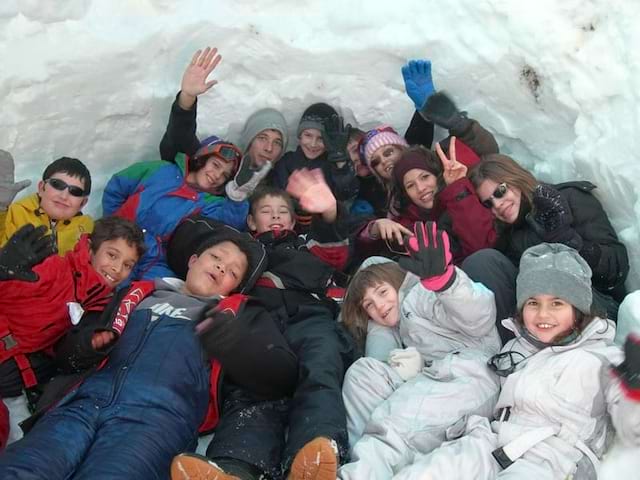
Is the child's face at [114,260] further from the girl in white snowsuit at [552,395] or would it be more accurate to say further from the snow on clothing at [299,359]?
the girl in white snowsuit at [552,395]

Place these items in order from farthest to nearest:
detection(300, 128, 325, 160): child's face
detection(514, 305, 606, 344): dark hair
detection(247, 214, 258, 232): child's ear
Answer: detection(300, 128, 325, 160): child's face < detection(247, 214, 258, 232): child's ear < detection(514, 305, 606, 344): dark hair

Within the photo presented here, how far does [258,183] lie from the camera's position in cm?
412

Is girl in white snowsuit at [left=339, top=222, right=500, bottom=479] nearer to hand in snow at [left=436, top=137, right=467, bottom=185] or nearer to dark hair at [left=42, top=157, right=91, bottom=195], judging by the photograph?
hand in snow at [left=436, top=137, right=467, bottom=185]

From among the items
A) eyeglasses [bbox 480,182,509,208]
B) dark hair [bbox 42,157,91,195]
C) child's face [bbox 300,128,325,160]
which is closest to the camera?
eyeglasses [bbox 480,182,509,208]

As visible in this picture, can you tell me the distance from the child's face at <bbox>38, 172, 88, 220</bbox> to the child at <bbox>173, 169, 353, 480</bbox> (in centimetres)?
99

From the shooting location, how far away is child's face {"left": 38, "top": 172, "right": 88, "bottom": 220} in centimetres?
343

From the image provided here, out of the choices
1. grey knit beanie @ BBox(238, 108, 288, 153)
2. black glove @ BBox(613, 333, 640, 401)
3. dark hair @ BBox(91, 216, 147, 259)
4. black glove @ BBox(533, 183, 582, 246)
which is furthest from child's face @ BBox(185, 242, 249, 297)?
black glove @ BBox(613, 333, 640, 401)

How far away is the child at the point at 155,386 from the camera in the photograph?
Answer: 2.35 metres

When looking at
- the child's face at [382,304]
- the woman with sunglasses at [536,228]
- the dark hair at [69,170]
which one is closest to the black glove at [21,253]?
the dark hair at [69,170]

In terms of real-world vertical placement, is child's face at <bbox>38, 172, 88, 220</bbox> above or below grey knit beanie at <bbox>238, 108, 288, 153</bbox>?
below

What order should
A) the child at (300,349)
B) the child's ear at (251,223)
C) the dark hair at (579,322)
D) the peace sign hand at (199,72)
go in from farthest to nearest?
the child's ear at (251,223), the peace sign hand at (199,72), the dark hair at (579,322), the child at (300,349)

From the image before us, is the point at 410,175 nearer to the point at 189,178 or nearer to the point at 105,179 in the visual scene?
the point at 189,178

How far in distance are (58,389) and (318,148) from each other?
2.11 m

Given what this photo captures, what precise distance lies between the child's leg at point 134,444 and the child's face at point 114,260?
32.1 inches
